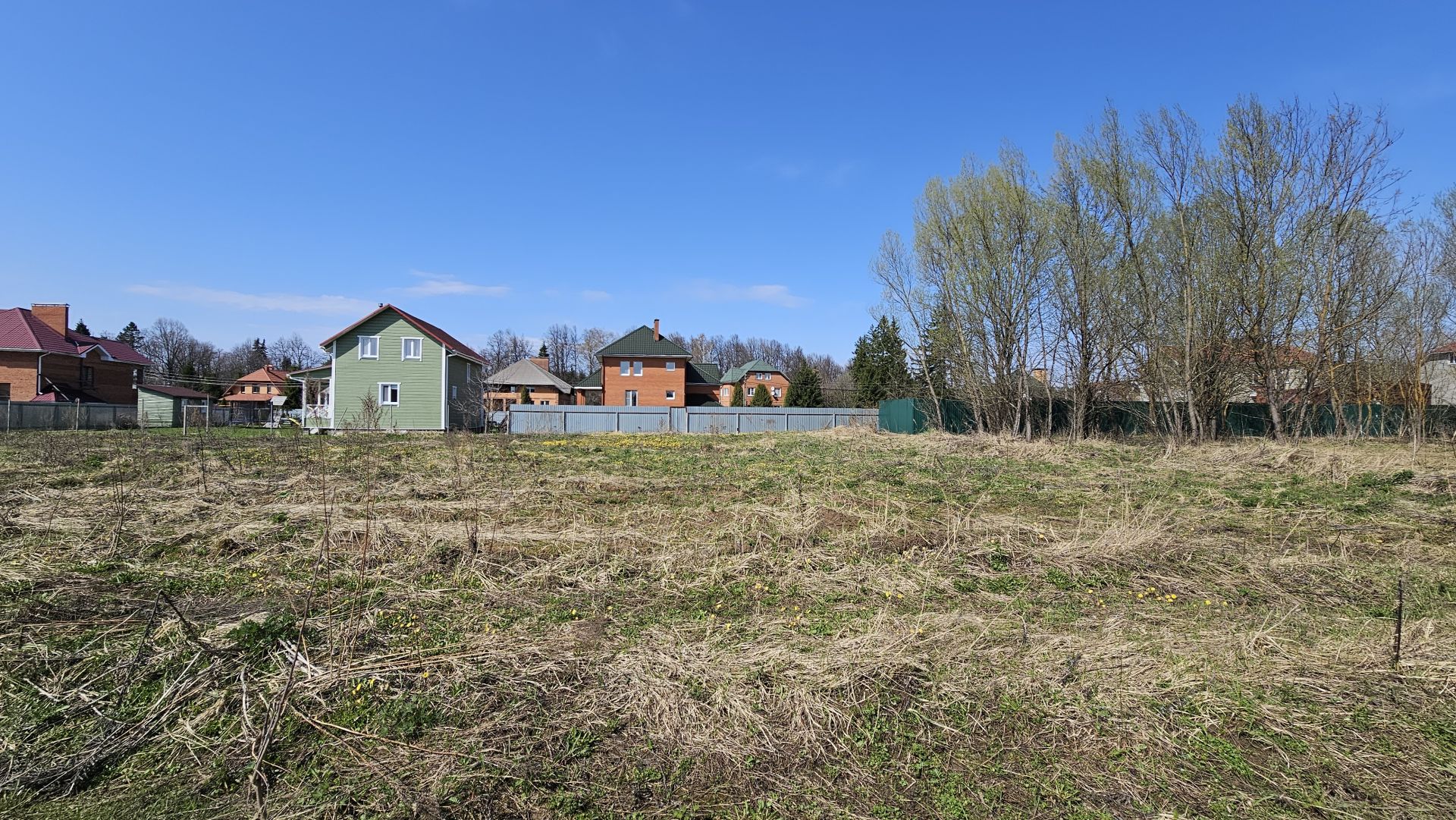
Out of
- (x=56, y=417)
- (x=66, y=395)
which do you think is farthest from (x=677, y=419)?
(x=66, y=395)

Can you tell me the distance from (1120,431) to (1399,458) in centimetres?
920

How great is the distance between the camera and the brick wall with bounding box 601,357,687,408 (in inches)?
1524

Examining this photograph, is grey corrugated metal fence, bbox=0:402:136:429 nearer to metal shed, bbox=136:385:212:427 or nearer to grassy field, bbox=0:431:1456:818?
metal shed, bbox=136:385:212:427

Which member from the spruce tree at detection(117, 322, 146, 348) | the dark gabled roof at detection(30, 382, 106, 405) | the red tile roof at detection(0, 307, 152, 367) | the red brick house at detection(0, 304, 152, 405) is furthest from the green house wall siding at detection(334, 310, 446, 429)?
the spruce tree at detection(117, 322, 146, 348)

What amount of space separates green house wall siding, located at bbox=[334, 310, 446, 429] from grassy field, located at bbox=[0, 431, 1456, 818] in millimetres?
20665

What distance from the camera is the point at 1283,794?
8.07 feet

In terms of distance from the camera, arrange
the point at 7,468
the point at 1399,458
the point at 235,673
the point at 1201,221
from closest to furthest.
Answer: the point at 235,673
the point at 7,468
the point at 1399,458
the point at 1201,221

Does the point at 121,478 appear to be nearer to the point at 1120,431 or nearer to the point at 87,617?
the point at 87,617

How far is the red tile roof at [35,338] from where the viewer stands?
30234mm

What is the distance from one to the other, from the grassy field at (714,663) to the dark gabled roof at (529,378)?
135ft

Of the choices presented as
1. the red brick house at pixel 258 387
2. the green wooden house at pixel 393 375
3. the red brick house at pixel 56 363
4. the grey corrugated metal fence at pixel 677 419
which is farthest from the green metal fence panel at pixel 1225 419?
the red brick house at pixel 258 387

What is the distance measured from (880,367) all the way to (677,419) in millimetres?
13088

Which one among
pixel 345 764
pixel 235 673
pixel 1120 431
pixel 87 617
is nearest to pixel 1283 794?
pixel 345 764

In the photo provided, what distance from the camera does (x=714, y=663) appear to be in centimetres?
347
